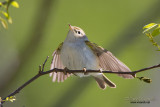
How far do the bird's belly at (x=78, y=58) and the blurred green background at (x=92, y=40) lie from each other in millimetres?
3018

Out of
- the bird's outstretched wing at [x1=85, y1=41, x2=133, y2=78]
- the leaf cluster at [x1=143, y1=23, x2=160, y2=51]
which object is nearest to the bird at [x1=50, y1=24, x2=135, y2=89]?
the bird's outstretched wing at [x1=85, y1=41, x2=133, y2=78]

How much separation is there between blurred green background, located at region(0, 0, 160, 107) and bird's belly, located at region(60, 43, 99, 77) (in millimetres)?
3018

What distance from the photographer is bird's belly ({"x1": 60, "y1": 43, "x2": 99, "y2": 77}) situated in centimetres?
375

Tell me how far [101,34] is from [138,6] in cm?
179

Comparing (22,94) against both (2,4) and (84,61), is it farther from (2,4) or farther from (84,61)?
(2,4)

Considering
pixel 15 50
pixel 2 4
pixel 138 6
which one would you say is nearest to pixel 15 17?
pixel 15 50

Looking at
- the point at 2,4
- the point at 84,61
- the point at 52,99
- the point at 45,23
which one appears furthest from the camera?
Answer: the point at 52,99

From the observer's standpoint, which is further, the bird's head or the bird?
the bird's head

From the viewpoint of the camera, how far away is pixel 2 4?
5.69 feet

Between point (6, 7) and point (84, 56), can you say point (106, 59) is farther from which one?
point (6, 7)

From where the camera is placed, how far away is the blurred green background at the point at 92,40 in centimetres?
725

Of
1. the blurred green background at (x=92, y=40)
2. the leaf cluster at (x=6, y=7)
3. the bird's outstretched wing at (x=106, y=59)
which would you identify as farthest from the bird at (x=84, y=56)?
the blurred green background at (x=92, y=40)

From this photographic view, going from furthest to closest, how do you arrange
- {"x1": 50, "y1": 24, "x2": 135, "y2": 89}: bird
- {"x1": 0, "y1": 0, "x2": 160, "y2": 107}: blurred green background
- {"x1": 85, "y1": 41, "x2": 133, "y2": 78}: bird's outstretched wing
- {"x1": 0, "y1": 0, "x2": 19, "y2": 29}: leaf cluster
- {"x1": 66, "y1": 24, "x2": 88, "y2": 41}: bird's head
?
{"x1": 0, "y1": 0, "x2": 160, "y2": 107}: blurred green background
{"x1": 66, "y1": 24, "x2": 88, "y2": 41}: bird's head
{"x1": 50, "y1": 24, "x2": 135, "y2": 89}: bird
{"x1": 85, "y1": 41, "x2": 133, "y2": 78}: bird's outstretched wing
{"x1": 0, "y1": 0, "x2": 19, "y2": 29}: leaf cluster

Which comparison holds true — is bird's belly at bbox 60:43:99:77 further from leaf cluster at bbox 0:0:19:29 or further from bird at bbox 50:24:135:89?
leaf cluster at bbox 0:0:19:29
